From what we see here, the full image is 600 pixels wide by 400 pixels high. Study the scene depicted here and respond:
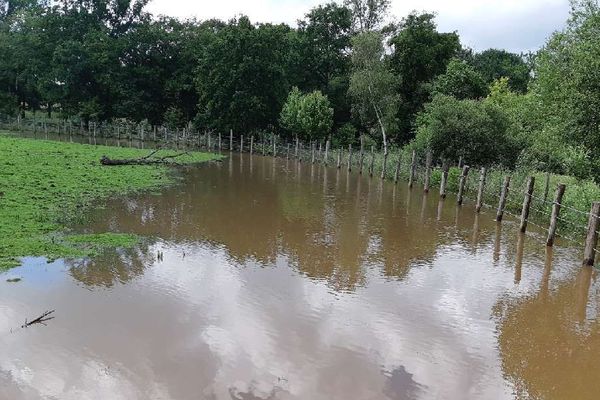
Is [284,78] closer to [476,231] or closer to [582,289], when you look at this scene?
[476,231]

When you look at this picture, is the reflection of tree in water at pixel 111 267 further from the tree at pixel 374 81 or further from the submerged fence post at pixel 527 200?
the tree at pixel 374 81

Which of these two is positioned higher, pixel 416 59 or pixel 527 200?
pixel 416 59

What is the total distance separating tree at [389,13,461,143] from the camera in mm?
32500

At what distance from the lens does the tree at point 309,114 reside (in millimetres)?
29891

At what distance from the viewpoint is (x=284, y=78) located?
3447 cm

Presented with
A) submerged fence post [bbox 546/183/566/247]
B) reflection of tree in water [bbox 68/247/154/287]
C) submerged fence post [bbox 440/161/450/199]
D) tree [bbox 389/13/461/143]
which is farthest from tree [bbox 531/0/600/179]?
tree [bbox 389/13/461/143]

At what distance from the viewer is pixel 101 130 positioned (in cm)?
4006

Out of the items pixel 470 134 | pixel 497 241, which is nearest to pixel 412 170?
pixel 470 134

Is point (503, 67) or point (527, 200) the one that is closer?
point (527, 200)

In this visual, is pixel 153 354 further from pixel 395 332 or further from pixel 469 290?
pixel 469 290

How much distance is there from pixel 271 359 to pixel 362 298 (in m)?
2.38

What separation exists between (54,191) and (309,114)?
18.2 m

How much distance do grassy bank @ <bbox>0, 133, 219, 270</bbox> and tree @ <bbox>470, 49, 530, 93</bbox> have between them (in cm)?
2849

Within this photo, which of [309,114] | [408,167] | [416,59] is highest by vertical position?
[416,59]
